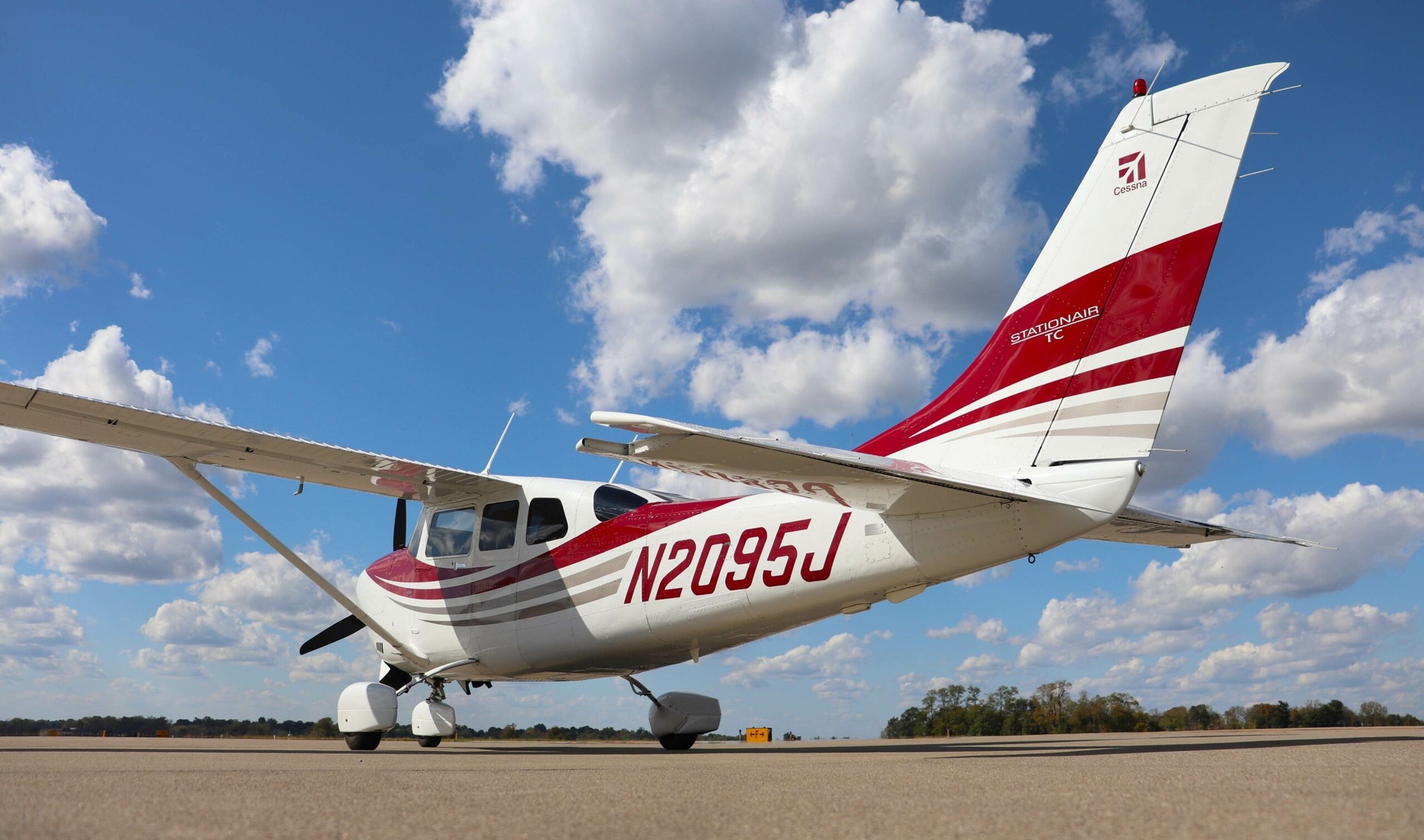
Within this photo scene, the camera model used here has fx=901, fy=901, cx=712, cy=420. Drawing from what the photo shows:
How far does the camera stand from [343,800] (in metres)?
3.53

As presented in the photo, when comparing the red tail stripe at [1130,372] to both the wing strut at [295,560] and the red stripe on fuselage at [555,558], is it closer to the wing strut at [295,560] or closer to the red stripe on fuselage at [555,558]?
the red stripe on fuselage at [555,558]

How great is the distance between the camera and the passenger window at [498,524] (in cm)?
1079

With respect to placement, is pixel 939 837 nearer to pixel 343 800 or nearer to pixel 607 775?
pixel 343 800

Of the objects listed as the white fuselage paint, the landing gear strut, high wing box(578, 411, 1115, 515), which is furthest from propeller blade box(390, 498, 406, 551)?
high wing box(578, 411, 1115, 515)

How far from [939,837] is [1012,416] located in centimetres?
493

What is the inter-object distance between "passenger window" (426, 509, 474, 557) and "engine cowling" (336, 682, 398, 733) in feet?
5.93

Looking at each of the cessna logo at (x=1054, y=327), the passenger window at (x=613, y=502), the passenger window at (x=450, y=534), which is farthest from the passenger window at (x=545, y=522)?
the cessna logo at (x=1054, y=327)

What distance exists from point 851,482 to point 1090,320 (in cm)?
236

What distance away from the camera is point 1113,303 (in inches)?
271

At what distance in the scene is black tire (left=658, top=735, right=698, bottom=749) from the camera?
419 inches

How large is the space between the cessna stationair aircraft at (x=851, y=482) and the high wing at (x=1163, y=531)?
4cm

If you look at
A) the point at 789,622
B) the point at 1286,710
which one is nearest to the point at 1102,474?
the point at 789,622

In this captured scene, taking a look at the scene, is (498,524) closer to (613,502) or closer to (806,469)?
(613,502)

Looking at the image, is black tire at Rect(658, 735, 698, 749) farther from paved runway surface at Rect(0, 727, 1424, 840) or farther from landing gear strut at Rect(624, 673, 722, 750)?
paved runway surface at Rect(0, 727, 1424, 840)
